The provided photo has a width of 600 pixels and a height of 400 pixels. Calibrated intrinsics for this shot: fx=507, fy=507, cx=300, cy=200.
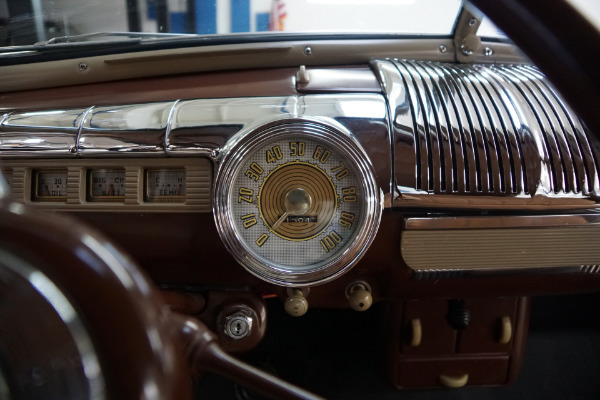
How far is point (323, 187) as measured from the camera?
1.08 m

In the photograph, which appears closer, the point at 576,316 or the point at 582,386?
the point at 582,386

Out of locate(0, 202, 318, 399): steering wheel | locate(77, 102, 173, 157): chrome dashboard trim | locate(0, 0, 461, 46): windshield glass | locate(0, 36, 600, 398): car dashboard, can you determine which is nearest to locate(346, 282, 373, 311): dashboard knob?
locate(0, 36, 600, 398): car dashboard

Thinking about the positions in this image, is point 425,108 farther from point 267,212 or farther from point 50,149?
point 50,149

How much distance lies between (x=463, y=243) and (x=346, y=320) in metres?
0.83

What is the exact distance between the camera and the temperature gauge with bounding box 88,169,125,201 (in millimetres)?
1124

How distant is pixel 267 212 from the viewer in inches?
42.4

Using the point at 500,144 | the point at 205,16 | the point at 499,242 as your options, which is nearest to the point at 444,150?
Answer: the point at 500,144

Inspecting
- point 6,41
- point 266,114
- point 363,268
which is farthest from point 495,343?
point 6,41

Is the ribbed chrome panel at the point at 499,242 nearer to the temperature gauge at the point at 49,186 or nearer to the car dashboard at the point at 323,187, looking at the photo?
the car dashboard at the point at 323,187

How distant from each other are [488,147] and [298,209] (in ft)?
1.44

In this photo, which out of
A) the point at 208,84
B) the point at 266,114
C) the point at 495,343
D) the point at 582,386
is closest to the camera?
the point at 266,114

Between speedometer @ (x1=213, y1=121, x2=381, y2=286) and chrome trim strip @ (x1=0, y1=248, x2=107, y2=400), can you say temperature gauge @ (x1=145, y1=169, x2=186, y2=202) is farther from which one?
chrome trim strip @ (x1=0, y1=248, x2=107, y2=400)

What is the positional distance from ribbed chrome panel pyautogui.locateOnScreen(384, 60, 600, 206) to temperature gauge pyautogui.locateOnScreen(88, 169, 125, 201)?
605 millimetres

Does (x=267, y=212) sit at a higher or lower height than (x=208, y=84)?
lower
